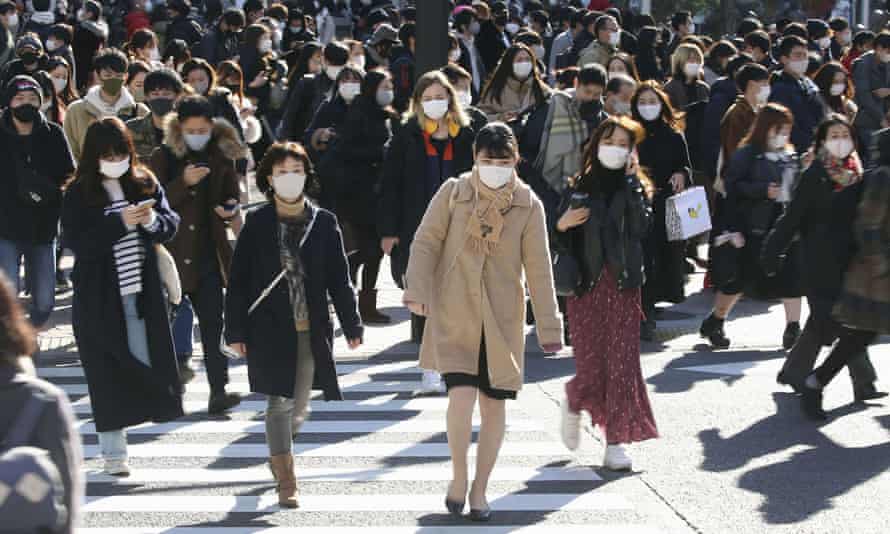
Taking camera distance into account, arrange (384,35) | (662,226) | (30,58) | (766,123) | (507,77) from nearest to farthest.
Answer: (766,123) → (662,226) → (507,77) → (30,58) → (384,35)

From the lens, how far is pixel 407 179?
10727 millimetres

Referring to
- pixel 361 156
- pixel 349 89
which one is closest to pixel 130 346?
pixel 361 156

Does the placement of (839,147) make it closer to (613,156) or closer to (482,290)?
(613,156)

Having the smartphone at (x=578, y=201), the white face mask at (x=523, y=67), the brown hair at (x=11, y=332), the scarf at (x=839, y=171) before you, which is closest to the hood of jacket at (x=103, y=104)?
the white face mask at (x=523, y=67)

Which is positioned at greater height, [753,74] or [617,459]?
[753,74]

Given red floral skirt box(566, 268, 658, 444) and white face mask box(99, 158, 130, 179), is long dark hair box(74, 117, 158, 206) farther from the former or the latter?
red floral skirt box(566, 268, 658, 444)

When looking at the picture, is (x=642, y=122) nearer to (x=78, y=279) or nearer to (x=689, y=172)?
(x=689, y=172)

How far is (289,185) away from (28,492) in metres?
3.93

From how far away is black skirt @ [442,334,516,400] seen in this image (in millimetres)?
7453

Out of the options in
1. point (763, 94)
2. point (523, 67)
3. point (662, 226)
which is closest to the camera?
point (662, 226)

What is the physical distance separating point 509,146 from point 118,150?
2.08m

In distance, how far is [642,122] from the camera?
11.8 meters

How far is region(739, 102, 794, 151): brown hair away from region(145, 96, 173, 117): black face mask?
393cm

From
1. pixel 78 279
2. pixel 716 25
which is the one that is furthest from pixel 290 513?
pixel 716 25
